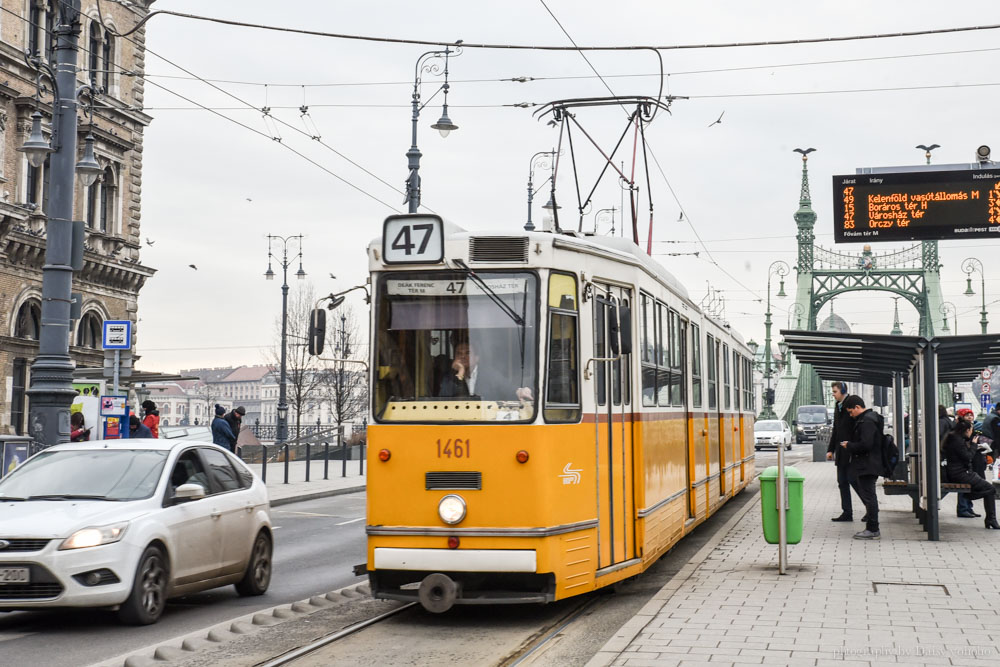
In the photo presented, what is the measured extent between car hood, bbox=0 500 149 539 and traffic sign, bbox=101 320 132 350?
7.89 meters

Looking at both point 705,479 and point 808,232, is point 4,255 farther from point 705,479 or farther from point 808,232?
point 808,232

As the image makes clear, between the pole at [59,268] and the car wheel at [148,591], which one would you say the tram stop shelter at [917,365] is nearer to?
the car wheel at [148,591]

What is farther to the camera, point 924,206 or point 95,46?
point 95,46

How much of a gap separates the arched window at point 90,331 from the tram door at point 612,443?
1309 inches

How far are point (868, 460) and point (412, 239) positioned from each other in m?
7.35

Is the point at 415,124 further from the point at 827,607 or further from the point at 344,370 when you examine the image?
the point at 344,370

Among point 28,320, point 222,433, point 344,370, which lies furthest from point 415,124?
point 344,370

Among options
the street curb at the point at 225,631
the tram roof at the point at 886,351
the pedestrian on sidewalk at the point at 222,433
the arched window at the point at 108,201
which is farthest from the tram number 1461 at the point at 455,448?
the arched window at the point at 108,201

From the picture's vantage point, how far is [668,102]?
1930cm

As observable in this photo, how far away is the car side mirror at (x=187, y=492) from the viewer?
9.60 metres

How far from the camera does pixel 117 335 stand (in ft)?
56.3

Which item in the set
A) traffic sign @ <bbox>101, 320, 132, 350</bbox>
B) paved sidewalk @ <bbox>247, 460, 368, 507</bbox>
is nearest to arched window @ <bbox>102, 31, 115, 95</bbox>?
paved sidewalk @ <bbox>247, 460, 368, 507</bbox>

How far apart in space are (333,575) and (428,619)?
131 inches

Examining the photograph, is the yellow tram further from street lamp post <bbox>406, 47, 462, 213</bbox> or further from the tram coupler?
street lamp post <bbox>406, 47, 462, 213</bbox>
